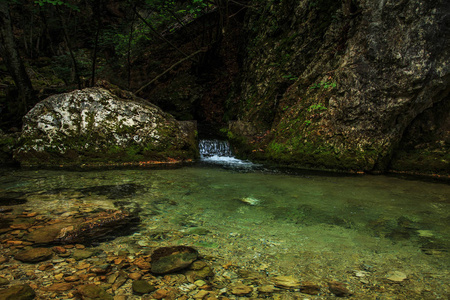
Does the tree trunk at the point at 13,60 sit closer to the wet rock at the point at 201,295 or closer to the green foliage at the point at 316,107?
the green foliage at the point at 316,107

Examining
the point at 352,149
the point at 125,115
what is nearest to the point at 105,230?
the point at 125,115

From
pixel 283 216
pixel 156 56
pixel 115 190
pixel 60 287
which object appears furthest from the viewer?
pixel 156 56

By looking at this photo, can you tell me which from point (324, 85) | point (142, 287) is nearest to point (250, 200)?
point (142, 287)

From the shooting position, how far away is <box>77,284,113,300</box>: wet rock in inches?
65.7

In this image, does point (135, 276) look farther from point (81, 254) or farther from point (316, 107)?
point (316, 107)

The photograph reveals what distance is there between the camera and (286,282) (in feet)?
6.33

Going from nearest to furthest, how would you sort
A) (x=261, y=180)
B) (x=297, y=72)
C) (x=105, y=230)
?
1. (x=105, y=230)
2. (x=261, y=180)
3. (x=297, y=72)

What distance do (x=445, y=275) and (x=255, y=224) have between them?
176 cm

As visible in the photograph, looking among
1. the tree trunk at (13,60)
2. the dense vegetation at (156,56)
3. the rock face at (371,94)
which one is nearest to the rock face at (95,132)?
the tree trunk at (13,60)

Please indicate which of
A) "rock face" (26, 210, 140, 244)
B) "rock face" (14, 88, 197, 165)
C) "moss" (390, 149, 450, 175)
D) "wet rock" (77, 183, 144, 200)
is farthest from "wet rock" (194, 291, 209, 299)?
"moss" (390, 149, 450, 175)

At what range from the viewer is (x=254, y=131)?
9.20 m

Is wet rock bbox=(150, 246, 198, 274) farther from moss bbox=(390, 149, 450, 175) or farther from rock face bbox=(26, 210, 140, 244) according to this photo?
moss bbox=(390, 149, 450, 175)

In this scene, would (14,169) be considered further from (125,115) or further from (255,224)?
(255,224)

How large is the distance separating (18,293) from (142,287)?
2.56ft
